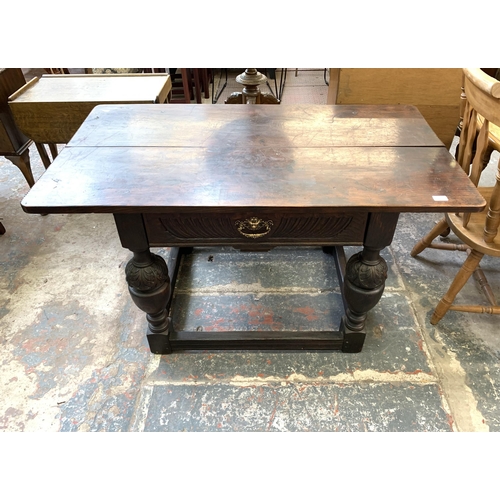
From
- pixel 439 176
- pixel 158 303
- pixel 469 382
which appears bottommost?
pixel 469 382

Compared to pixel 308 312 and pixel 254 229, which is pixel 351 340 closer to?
pixel 308 312

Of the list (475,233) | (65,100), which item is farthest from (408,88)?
(65,100)

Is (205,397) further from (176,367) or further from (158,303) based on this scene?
(158,303)

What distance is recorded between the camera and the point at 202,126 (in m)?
1.46

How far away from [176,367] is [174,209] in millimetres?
747

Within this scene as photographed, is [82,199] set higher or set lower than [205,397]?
higher

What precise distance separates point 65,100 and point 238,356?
1.56 metres

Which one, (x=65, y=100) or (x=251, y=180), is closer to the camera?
(x=251, y=180)

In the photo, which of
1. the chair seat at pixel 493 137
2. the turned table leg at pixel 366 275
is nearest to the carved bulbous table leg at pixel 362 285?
the turned table leg at pixel 366 275

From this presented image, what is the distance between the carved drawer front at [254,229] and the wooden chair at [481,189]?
1.65 feet

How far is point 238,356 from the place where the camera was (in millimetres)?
1599

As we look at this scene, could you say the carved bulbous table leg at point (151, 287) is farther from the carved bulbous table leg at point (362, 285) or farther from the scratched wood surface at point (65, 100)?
the scratched wood surface at point (65, 100)

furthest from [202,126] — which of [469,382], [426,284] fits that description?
[469,382]

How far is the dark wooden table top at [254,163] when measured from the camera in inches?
43.3
